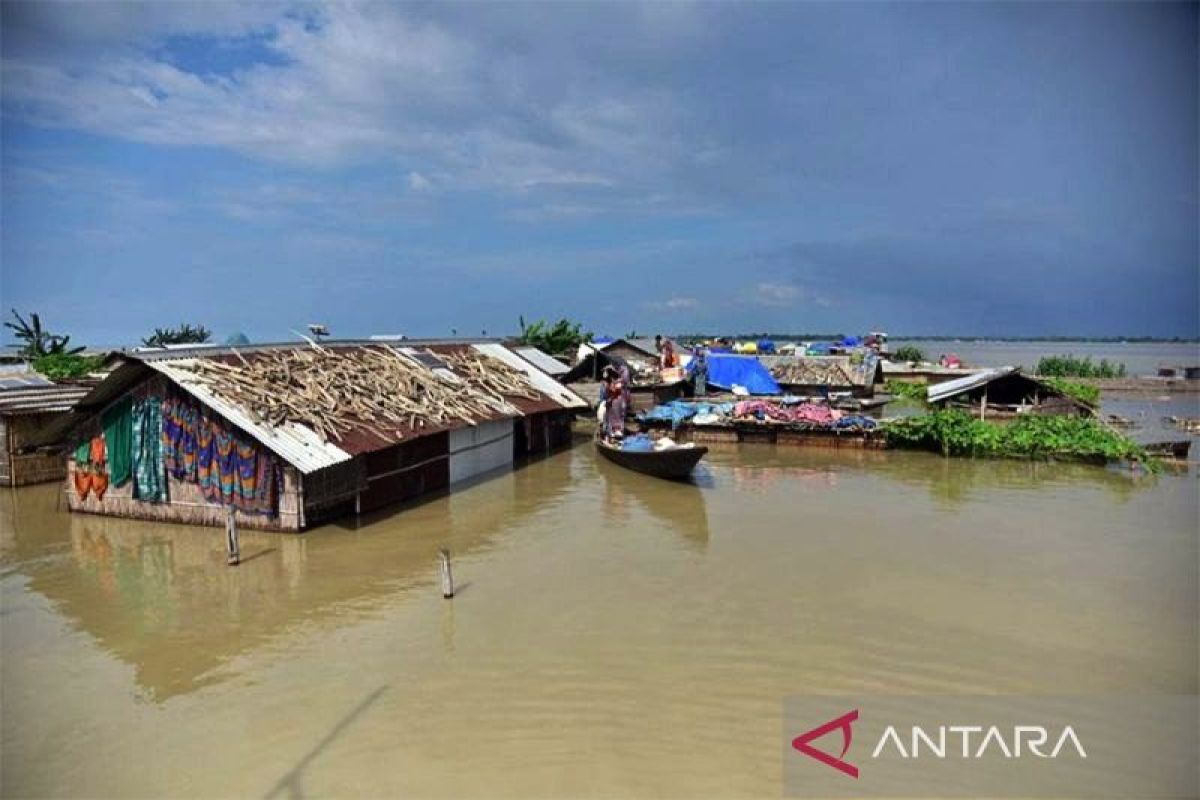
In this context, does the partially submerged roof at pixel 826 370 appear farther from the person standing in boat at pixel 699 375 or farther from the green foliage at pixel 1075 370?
the green foliage at pixel 1075 370

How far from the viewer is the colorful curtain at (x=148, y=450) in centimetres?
1307

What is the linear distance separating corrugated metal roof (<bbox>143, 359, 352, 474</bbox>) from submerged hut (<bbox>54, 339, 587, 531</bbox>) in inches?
1.0

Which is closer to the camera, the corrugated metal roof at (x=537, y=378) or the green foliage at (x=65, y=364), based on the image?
the corrugated metal roof at (x=537, y=378)

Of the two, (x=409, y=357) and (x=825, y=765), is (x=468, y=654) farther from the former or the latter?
(x=409, y=357)

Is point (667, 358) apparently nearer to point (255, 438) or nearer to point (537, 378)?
point (537, 378)

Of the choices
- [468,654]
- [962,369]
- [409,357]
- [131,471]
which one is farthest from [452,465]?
[962,369]

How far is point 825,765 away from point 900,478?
43.3ft

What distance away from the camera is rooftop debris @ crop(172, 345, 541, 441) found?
1305cm

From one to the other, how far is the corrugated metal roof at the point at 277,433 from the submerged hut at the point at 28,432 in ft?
16.4

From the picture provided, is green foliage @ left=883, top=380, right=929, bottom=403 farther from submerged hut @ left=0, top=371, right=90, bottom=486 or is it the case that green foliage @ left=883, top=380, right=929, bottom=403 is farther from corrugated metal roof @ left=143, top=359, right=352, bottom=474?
submerged hut @ left=0, top=371, right=90, bottom=486

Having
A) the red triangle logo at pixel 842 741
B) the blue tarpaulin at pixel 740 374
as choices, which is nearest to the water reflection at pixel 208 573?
the red triangle logo at pixel 842 741

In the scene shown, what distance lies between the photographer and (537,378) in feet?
73.3

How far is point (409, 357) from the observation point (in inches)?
734

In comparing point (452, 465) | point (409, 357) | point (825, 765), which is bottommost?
point (825, 765)
